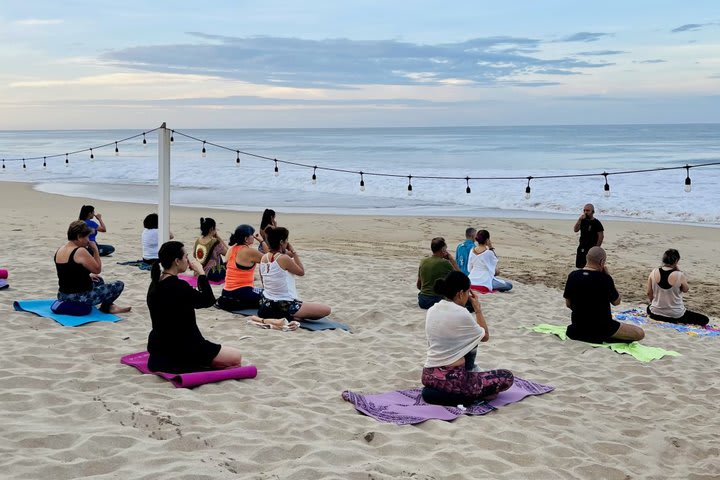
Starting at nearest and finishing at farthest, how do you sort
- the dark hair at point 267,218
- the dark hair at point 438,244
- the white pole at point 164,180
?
the dark hair at point 438,244 < the white pole at point 164,180 < the dark hair at point 267,218

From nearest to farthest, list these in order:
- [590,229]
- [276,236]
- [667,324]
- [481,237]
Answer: [276,236]
[667,324]
[481,237]
[590,229]

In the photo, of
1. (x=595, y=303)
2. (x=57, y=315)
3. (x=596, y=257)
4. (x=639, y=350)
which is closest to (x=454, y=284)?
(x=596, y=257)

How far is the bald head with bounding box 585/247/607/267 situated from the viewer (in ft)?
23.0

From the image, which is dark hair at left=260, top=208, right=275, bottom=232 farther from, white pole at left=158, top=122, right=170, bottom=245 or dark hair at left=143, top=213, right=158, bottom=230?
dark hair at left=143, top=213, right=158, bottom=230

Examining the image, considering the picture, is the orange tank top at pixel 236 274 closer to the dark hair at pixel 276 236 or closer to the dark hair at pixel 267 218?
the dark hair at pixel 276 236

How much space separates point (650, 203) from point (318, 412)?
2157 centimetres

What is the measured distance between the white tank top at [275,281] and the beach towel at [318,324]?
34 cm

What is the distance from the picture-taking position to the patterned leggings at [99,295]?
724 cm

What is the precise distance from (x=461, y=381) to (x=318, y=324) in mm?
2834

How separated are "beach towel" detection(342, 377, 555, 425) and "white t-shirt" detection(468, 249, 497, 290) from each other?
14.4 feet

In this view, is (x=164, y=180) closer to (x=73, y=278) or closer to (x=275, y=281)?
(x=73, y=278)

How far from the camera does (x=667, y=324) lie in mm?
8734

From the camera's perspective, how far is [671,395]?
19.6 ft

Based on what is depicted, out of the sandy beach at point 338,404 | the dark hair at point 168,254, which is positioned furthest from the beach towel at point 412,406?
the dark hair at point 168,254
